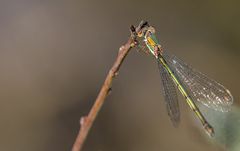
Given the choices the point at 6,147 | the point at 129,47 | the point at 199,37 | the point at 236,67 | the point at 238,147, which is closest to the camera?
the point at 238,147

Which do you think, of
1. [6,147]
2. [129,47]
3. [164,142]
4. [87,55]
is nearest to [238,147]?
[129,47]

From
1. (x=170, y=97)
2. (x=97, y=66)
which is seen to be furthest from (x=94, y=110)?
(x=97, y=66)

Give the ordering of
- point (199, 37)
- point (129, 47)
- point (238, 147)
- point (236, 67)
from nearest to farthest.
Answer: point (238, 147) → point (129, 47) → point (236, 67) → point (199, 37)

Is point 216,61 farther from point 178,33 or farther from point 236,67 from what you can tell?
point 178,33

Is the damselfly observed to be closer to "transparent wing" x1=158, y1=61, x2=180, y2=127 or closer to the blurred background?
"transparent wing" x1=158, y1=61, x2=180, y2=127

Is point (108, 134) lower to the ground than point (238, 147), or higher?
higher

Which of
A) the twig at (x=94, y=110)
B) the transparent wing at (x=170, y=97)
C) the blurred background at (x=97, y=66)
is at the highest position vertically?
the blurred background at (x=97, y=66)

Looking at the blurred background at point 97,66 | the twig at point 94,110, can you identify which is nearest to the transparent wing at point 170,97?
the twig at point 94,110

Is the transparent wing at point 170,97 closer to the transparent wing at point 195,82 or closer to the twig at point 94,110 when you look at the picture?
the transparent wing at point 195,82
